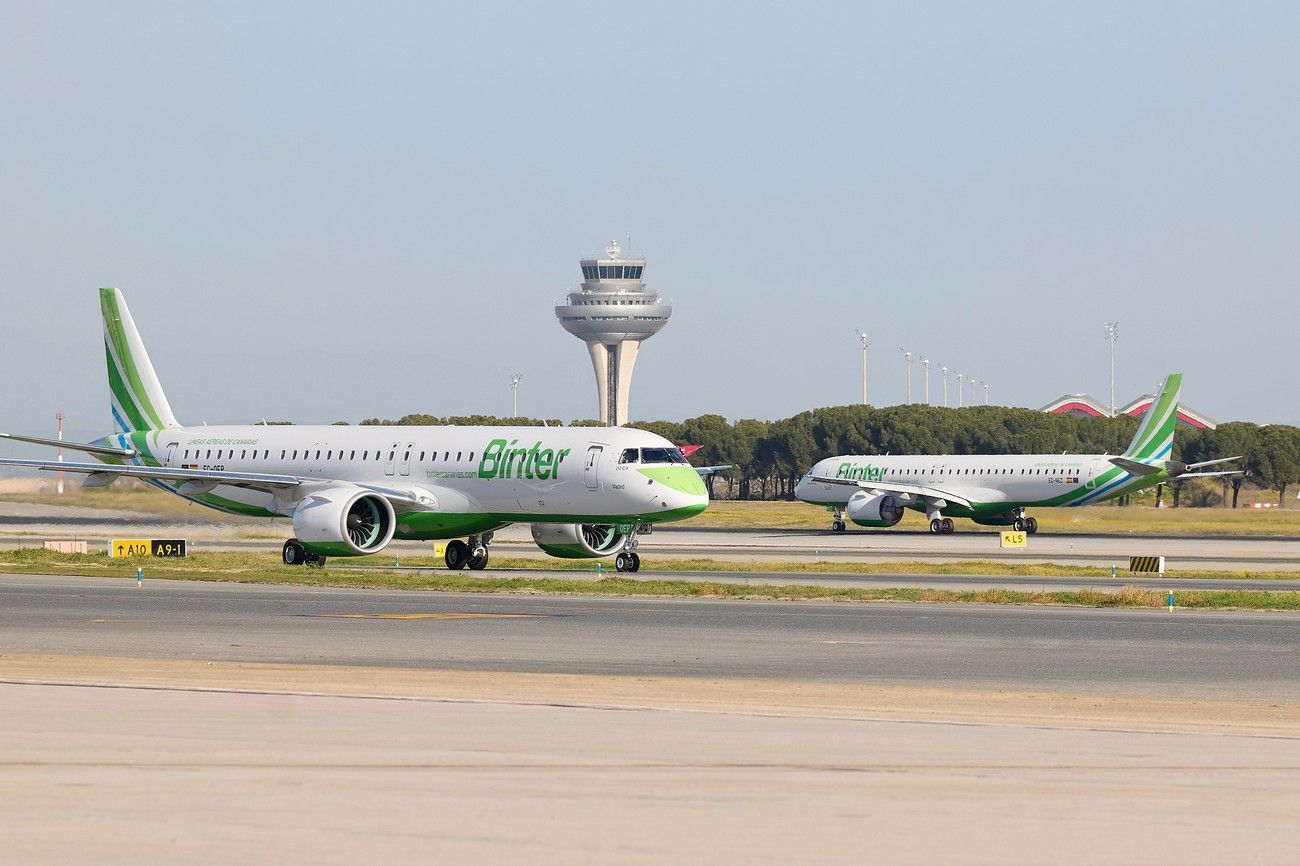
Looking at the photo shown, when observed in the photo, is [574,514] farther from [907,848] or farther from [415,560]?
[907,848]

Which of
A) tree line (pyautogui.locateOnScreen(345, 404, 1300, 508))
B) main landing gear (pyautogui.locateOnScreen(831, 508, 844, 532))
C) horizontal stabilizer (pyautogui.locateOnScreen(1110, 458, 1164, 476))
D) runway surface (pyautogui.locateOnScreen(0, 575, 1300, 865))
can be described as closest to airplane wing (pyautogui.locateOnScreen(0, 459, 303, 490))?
runway surface (pyautogui.locateOnScreen(0, 575, 1300, 865))

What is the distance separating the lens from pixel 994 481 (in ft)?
286

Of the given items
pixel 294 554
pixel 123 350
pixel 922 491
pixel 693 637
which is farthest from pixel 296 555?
A: pixel 922 491

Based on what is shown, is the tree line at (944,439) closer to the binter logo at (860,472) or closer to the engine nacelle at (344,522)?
the binter logo at (860,472)

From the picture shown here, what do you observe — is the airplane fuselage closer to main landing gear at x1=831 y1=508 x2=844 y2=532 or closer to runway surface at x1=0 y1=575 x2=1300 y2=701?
runway surface at x1=0 y1=575 x2=1300 y2=701

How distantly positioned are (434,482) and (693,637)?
23520 mm

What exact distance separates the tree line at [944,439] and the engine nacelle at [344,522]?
104 meters

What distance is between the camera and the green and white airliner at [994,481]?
83875 mm

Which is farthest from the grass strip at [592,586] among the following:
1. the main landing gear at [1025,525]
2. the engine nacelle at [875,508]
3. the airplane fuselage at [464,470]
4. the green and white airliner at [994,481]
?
the main landing gear at [1025,525]

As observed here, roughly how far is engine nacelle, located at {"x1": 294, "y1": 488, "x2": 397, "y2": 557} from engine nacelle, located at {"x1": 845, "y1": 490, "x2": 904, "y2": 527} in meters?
43.0

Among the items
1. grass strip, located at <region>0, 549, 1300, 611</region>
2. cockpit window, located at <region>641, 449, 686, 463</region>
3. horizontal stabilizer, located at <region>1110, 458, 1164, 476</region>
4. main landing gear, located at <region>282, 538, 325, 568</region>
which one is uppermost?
horizontal stabilizer, located at <region>1110, 458, 1164, 476</region>

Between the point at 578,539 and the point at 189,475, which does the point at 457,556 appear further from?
the point at 189,475

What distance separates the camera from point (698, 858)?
945 cm

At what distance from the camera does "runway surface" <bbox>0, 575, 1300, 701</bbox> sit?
2198cm
